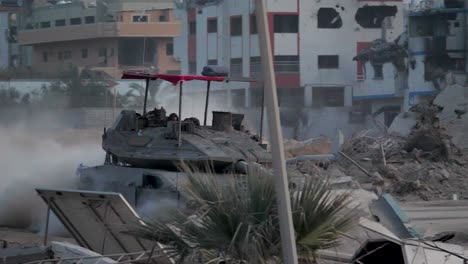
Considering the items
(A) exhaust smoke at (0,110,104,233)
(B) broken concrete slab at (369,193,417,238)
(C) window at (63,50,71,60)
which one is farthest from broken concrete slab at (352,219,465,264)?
(C) window at (63,50,71,60)

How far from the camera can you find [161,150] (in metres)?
18.9

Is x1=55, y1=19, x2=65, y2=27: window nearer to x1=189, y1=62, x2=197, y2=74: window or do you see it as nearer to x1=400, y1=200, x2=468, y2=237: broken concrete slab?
x1=189, y1=62, x2=197, y2=74: window

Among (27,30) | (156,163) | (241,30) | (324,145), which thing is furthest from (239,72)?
(156,163)

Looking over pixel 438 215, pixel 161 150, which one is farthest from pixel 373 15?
pixel 161 150

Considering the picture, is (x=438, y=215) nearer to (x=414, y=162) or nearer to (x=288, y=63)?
(x=414, y=162)

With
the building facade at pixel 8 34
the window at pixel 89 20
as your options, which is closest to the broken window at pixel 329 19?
the window at pixel 89 20

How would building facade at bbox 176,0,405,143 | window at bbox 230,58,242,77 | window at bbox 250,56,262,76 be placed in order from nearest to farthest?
window at bbox 250,56,262,76, window at bbox 230,58,242,77, building facade at bbox 176,0,405,143

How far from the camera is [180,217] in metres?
10.7

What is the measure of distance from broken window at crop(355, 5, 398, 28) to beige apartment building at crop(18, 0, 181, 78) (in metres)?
12.2

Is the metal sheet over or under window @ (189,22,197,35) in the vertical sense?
under

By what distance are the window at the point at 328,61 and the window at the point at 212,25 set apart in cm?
580

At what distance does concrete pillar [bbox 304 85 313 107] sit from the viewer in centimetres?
6488

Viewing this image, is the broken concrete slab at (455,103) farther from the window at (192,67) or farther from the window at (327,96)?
the window at (192,67)

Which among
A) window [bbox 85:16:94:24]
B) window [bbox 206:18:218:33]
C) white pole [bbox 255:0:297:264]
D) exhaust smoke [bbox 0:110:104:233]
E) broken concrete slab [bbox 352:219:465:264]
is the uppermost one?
window [bbox 85:16:94:24]
